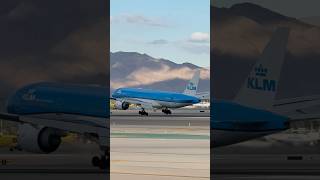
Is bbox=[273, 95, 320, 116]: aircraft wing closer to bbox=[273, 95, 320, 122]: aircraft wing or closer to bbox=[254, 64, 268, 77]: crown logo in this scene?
bbox=[273, 95, 320, 122]: aircraft wing

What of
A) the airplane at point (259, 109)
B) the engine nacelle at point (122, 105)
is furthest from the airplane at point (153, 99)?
the airplane at point (259, 109)

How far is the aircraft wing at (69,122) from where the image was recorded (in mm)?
15445

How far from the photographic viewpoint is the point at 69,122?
15.9 metres

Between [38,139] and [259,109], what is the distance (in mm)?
7117

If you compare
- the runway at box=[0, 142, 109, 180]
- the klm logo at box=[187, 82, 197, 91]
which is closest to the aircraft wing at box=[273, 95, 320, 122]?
the runway at box=[0, 142, 109, 180]

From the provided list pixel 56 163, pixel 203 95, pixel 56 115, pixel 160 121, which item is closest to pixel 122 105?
pixel 203 95

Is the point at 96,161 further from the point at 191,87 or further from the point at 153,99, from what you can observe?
the point at 191,87

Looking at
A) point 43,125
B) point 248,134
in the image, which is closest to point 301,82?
point 248,134

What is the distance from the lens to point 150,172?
645 inches

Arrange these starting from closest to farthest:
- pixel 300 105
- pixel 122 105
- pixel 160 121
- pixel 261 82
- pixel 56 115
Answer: pixel 56 115 → pixel 300 105 → pixel 261 82 → pixel 160 121 → pixel 122 105

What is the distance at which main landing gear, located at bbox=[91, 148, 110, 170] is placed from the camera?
15555 mm

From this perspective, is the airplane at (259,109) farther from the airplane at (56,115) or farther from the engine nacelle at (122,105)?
the engine nacelle at (122,105)

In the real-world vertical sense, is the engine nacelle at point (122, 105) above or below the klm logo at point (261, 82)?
below

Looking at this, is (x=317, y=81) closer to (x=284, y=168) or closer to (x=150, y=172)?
(x=284, y=168)
